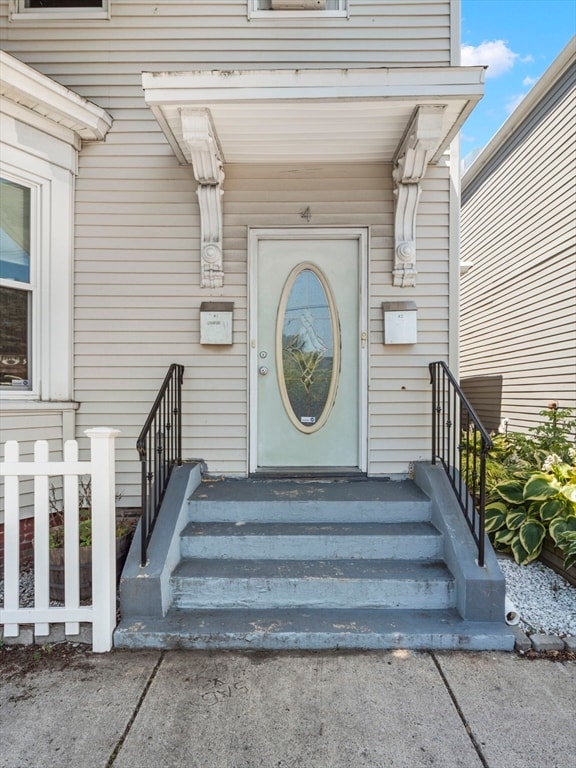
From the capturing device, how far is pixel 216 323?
3.52 metres

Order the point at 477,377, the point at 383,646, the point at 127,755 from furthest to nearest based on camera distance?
the point at 477,377 < the point at 383,646 < the point at 127,755

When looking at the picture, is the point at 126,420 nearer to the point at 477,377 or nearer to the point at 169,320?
the point at 169,320

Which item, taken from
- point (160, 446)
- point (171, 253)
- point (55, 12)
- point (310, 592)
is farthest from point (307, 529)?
point (55, 12)

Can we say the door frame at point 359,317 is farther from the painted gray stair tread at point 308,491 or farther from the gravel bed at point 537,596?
the gravel bed at point 537,596

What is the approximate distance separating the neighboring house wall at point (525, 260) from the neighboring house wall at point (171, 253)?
2.84 meters

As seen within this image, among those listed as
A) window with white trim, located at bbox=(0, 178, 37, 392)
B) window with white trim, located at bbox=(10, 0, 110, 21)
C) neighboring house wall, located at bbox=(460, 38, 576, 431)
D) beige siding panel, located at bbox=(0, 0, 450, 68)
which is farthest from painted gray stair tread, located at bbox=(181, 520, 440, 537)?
window with white trim, located at bbox=(10, 0, 110, 21)

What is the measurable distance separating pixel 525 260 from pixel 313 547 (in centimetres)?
537

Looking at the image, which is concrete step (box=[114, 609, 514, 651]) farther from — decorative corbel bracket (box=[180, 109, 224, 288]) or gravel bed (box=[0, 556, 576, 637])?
decorative corbel bracket (box=[180, 109, 224, 288])

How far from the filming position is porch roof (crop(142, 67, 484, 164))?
106 inches

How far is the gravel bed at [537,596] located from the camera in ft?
8.20

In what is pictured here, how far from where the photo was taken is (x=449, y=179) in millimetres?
3590

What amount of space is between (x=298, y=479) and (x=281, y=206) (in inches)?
81.7

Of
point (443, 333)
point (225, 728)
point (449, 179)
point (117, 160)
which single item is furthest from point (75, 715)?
point (449, 179)

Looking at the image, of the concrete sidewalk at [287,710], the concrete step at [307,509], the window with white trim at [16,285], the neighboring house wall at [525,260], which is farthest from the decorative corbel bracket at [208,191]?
the neighboring house wall at [525,260]
